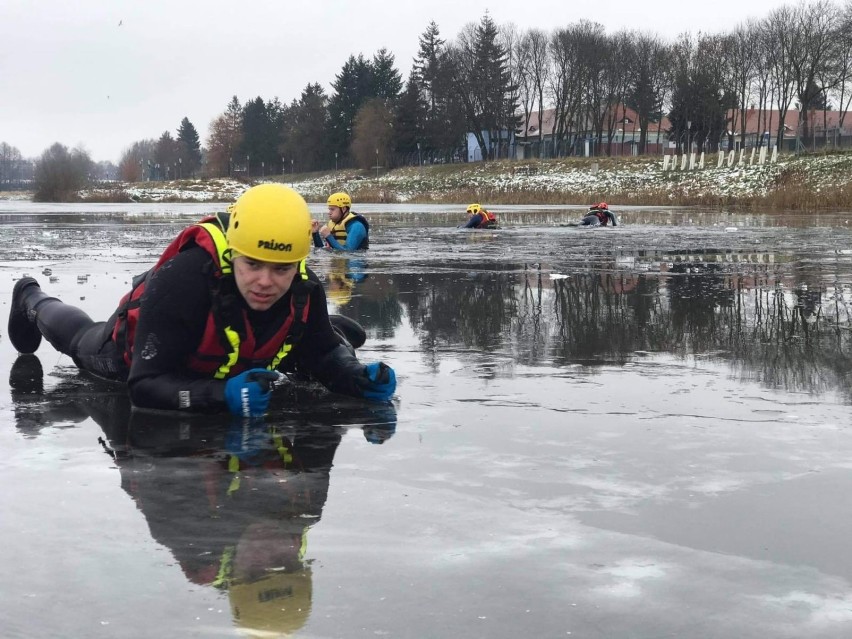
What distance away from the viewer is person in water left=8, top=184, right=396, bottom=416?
4555 mm

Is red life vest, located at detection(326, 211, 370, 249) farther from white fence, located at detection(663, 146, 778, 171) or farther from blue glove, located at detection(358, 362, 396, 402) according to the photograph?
white fence, located at detection(663, 146, 778, 171)

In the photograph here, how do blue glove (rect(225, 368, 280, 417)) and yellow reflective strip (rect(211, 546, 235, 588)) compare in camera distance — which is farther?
blue glove (rect(225, 368, 280, 417))

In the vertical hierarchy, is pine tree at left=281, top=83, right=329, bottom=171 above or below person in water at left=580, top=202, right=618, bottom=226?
above

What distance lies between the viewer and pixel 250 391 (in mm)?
4703

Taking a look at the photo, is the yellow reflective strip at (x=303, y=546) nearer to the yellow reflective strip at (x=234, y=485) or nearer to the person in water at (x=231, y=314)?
the yellow reflective strip at (x=234, y=485)

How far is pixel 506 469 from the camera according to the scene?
4035mm

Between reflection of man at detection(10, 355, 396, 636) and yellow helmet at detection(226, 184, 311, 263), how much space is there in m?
0.78

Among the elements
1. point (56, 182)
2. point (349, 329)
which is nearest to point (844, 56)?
point (56, 182)

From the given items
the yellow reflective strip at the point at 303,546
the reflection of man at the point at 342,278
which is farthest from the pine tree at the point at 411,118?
the yellow reflective strip at the point at 303,546

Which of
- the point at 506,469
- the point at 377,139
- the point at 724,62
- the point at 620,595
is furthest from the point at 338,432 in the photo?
the point at 377,139

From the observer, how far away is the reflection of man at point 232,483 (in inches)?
110

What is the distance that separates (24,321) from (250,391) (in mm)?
2780

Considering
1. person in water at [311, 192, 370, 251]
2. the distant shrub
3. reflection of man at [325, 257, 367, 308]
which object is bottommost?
reflection of man at [325, 257, 367, 308]

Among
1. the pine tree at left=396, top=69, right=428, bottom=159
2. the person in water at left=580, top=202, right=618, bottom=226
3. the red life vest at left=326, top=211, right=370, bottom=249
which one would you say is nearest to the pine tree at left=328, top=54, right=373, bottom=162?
the pine tree at left=396, top=69, right=428, bottom=159
